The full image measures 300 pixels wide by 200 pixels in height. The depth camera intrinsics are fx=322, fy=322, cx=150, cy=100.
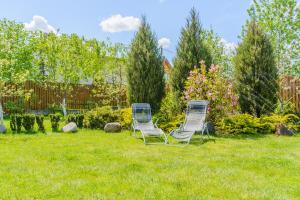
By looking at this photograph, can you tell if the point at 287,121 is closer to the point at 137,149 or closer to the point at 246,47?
the point at 246,47

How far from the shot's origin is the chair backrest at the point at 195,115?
939 cm

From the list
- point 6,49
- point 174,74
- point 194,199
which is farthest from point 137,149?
point 6,49

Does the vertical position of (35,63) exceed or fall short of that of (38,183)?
it exceeds it

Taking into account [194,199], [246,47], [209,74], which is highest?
[246,47]

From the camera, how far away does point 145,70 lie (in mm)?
12742

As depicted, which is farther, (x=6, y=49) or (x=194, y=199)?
(x=6, y=49)

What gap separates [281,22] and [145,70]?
1269 centimetres

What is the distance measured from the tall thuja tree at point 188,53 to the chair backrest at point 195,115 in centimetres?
222

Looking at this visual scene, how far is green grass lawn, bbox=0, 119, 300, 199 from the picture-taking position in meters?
4.14

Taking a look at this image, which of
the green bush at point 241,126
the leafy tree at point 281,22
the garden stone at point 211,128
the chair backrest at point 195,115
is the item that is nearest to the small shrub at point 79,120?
the chair backrest at point 195,115

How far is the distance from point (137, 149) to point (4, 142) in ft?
11.8

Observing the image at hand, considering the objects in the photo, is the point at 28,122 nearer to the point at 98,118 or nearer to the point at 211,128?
the point at 98,118

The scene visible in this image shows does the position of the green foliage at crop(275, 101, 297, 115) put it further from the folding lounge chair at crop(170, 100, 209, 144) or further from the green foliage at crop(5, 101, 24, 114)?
the green foliage at crop(5, 101, 24, 114)

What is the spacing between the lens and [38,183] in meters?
4.54
